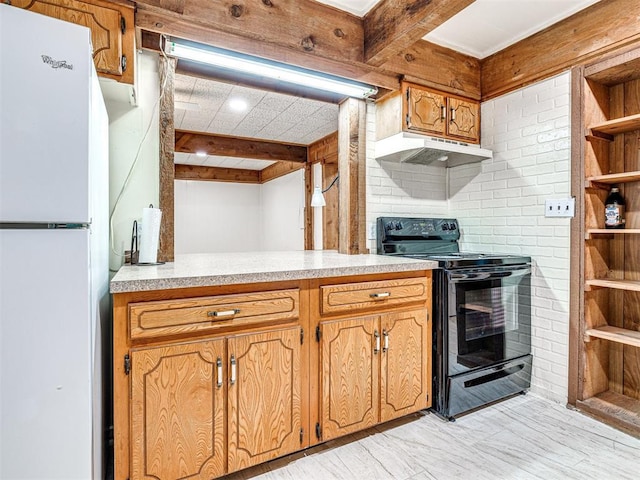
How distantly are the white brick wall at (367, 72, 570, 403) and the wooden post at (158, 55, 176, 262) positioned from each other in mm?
1339

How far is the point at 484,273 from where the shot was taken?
7.02 ft

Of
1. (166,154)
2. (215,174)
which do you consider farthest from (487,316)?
(215,174)

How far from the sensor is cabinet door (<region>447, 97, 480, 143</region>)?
8.56 feet

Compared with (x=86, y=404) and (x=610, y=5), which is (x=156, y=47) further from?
(x=610, y=5)

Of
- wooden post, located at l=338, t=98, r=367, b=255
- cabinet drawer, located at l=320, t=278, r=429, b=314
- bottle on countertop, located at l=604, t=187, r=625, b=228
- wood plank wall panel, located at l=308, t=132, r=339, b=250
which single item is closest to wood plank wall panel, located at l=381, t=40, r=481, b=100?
wooden post, located at l=338, t=98, r=367, b=255

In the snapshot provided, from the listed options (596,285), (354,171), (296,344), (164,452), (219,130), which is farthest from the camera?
(219,130)

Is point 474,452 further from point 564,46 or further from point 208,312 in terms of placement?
point 564,46

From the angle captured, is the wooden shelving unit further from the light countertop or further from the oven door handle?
the light countertop

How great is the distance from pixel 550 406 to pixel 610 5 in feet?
7.67

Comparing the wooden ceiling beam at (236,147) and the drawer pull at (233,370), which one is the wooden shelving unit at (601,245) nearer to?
the drawer pull at (233,370)

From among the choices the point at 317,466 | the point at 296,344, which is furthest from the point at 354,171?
the point at 317,466

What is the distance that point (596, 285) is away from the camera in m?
2.11

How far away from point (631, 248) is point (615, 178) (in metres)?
0.47

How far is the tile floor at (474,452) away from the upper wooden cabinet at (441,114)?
1.86 meters
